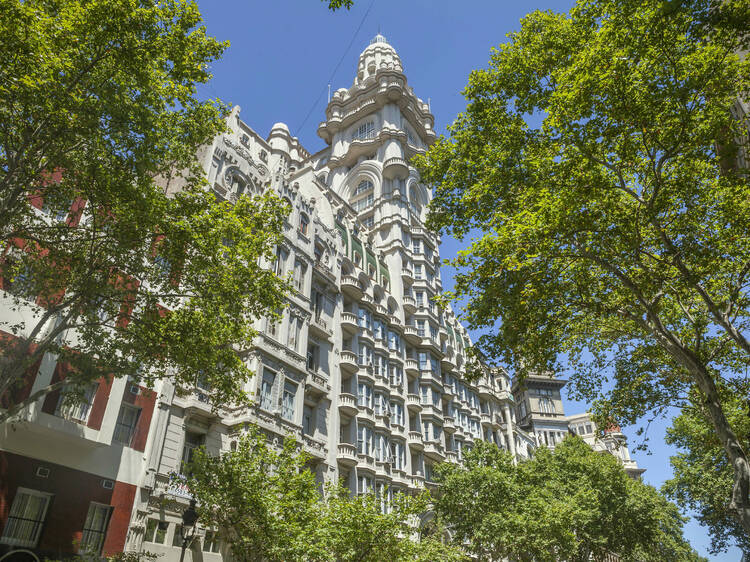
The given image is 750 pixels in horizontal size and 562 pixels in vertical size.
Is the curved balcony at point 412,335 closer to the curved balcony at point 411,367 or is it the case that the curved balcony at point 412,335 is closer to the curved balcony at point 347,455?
the curved balcony at point 411,367

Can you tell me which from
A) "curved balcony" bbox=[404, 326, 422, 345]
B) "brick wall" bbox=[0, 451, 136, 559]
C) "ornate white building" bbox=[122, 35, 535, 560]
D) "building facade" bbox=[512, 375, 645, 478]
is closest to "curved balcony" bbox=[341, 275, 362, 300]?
"ornate white building" bbox=[122, 35, 535, 560]

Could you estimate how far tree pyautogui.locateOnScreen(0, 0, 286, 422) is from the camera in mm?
14539

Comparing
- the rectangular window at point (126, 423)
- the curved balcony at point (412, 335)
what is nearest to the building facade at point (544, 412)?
the curved balcony at point (412, 335)

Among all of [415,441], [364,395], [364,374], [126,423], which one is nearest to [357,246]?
[364,374]

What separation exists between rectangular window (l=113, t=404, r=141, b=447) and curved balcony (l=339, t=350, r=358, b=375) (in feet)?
51.5

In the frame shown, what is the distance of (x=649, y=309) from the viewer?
1477 centimetres

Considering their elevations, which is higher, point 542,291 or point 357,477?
point 542,291

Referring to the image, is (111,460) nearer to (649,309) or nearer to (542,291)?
(542,291)

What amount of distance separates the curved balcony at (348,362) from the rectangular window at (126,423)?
15692mm

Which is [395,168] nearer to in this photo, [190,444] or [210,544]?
[190,444]

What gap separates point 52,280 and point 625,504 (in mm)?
40555

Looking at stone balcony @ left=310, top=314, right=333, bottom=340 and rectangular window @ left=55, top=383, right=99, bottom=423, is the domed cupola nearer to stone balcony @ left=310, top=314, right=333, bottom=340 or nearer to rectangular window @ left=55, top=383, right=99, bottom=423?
stone balcony @ left=310, top=314, right=333, bottom=340

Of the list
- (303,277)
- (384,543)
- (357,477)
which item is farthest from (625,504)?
(303,277)

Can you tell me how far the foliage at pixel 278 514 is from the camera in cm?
1841
